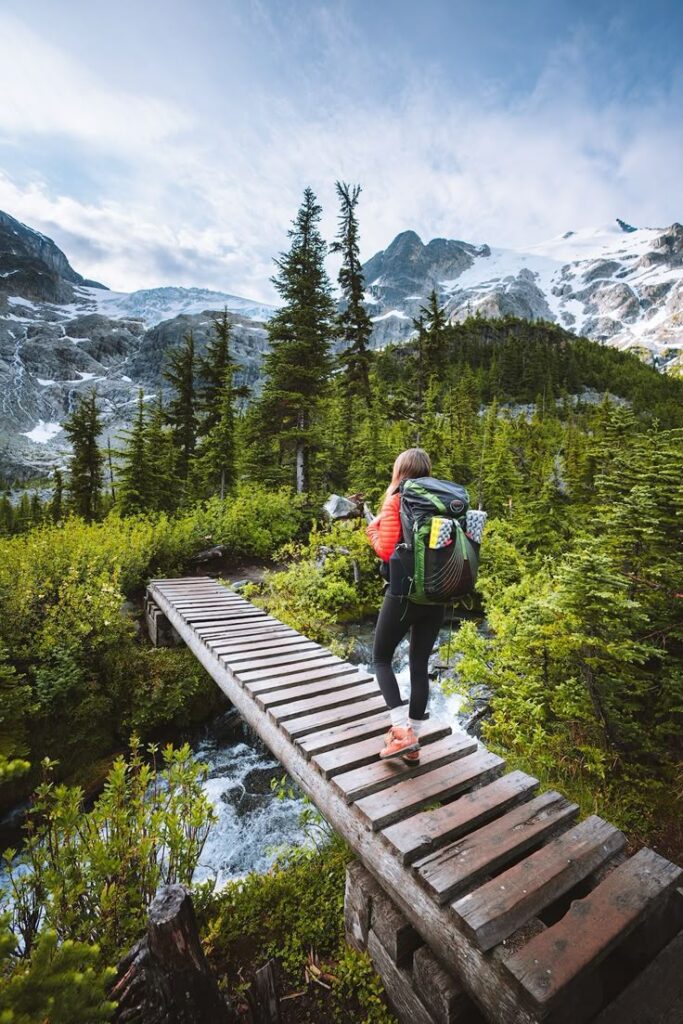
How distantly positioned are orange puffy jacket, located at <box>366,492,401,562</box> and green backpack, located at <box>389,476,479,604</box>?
0.38ft

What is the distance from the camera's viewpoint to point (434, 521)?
128 inches

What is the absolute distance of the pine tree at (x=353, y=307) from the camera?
86.8 ft

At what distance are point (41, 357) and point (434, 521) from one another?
168 metres

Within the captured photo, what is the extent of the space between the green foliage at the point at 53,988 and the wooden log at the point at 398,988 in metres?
1.92

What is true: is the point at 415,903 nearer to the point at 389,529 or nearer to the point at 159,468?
the point at 389,529

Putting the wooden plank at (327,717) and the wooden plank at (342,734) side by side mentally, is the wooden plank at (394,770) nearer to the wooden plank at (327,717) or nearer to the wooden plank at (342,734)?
the wooden plank at (342,734)

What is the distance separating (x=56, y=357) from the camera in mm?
138500

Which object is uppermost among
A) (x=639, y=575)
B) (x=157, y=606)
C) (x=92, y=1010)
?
(x=639, y=575)

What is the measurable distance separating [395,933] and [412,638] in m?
1.82

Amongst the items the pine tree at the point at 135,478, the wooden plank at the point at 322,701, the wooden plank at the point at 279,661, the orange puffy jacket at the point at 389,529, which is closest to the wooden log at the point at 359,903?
the wooden plank at the point at 322,701

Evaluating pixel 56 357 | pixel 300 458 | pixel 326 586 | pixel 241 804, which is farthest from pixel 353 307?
pixel 56 357

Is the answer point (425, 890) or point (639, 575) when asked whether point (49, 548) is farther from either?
point (639, 575)

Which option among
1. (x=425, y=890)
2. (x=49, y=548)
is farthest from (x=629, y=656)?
(x=49, y=548)

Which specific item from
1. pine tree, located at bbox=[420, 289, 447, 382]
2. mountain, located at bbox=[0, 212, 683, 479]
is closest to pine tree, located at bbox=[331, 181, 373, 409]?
pine tree, located at bbox=[420, 289, 447, 382]
